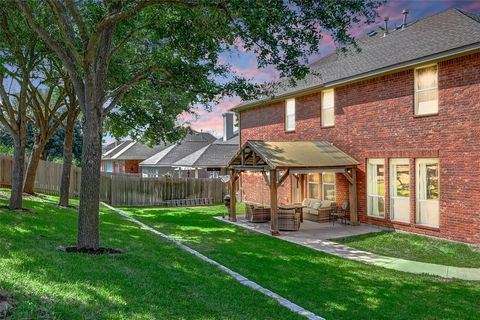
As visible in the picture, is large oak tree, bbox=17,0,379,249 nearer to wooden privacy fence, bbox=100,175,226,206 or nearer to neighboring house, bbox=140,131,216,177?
wooden privacy fence, bbox=100,175,226,206

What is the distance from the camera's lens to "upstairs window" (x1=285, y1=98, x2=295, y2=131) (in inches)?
797

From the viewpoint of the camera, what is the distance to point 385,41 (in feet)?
58.2

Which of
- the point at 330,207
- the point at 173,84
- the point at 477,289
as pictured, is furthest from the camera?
the point at 330,207

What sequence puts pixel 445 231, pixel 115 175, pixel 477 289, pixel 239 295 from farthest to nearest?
1. pixel 115 175
2. pixel 445 231
3. pixel 477 289
4. pixel 239 295

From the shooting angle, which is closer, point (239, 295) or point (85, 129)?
point (239, 295)

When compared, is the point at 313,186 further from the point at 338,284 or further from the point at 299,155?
the point at 338,284

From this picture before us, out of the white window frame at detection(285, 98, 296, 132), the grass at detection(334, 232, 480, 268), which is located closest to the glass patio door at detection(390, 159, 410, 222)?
the grass at detection(334, 232, 480, 268)

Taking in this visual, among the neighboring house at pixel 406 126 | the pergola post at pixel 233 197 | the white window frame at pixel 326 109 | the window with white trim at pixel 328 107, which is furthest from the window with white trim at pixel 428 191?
the pergola post at pixel 233 197

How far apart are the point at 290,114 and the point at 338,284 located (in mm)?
13060

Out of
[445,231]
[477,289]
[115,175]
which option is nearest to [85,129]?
[477,289]

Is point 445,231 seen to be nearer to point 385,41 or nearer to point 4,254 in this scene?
point 385,41

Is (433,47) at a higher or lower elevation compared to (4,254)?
higher

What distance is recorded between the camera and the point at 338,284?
8461 millimetres

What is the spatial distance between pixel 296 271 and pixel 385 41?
12808 millimetres
